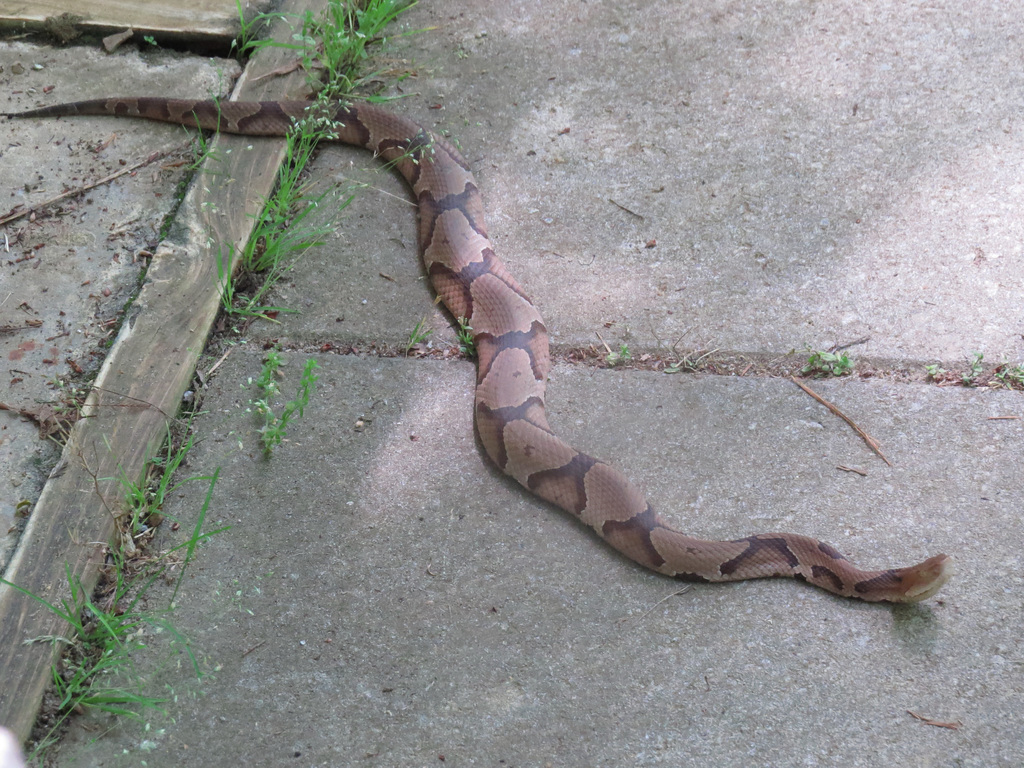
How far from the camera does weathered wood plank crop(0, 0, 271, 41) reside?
12.7 feet

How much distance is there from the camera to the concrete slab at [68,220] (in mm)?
2674

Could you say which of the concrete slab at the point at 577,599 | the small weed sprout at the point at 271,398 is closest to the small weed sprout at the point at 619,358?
the concrete slab at the point at 577,599

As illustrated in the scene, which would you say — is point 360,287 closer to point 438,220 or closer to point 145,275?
point 438,220

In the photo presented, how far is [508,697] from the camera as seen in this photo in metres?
2.12

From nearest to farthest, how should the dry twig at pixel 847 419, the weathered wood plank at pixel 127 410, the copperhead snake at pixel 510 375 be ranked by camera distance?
1. the weathered wood plank at pixel 127 410
2. the copperhead snake at pixel 510 375
3. the dry twig at pixel 847 419

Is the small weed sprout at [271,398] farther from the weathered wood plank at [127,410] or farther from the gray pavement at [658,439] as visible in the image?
the weathered wood plank at [127,410]

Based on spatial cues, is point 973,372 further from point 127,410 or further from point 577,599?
point 127,410

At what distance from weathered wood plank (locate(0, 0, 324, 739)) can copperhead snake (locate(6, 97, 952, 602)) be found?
34cm

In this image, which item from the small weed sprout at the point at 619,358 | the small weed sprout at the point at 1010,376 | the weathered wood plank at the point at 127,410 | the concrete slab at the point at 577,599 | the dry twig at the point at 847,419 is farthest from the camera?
the small weed sprout at the point at 619,358

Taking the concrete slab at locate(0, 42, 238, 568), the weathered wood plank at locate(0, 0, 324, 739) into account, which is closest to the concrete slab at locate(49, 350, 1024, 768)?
the weathered wood plank at locate(0, 0, 324, 739)

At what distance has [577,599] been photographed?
7.59ft

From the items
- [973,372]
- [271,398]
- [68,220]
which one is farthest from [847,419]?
[68,220]

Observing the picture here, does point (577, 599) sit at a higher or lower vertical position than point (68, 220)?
lower

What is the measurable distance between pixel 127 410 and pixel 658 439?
5.52 feet
